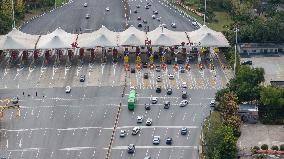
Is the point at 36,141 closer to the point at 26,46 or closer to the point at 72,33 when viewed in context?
the point at 26,46

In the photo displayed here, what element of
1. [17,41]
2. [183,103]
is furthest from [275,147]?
[17,41]

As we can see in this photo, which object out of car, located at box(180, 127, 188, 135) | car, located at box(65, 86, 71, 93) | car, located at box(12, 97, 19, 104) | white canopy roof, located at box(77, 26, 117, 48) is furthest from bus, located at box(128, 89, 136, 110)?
white canopy roof, located at box(77, 26, 117, 48)

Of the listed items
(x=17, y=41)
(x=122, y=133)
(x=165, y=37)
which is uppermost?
(x=17, y=41)

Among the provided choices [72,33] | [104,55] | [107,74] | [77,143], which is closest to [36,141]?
[77,143]

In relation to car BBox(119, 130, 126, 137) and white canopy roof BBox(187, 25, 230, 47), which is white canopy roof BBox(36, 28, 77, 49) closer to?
white canopy roof BBox(187, 25, 230, 47)

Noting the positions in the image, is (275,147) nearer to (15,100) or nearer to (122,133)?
(122,133)
